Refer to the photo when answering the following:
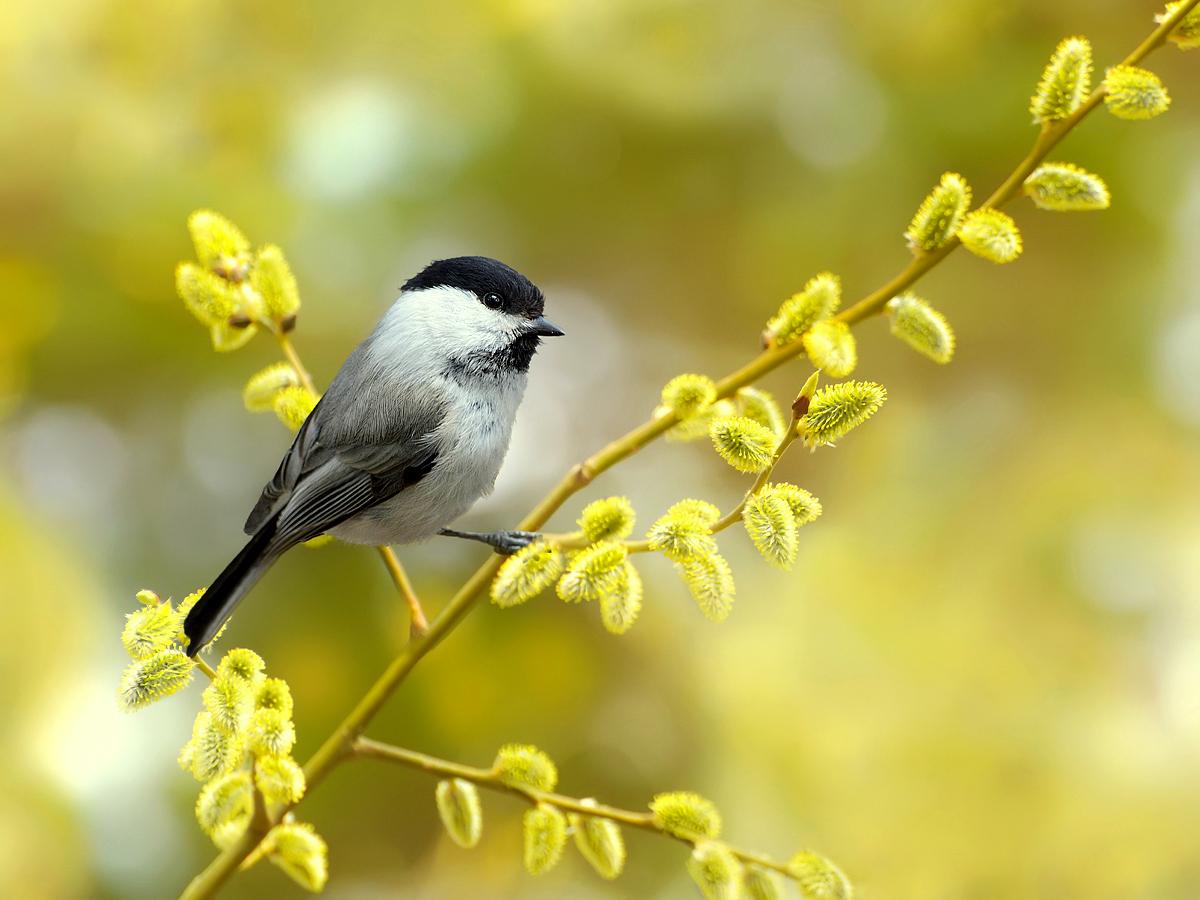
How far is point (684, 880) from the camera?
1670 millimetres

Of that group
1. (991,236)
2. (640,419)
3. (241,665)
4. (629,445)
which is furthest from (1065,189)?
(640,419)

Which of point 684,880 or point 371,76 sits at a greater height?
point 371,76

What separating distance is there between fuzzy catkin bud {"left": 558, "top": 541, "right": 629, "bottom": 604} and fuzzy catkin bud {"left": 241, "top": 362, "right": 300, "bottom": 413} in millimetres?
307

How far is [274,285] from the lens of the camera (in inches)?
32.5

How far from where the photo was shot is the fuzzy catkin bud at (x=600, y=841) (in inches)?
29.2

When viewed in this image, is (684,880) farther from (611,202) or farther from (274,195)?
(274,195)

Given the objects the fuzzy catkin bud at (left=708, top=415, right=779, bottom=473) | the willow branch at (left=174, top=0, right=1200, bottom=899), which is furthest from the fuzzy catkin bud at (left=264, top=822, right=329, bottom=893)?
the fuzzy catkin bud at (left=708, top=415, right=779, bottom=473)

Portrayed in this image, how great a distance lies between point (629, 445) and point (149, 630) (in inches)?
11.8

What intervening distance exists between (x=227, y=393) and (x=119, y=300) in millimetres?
255

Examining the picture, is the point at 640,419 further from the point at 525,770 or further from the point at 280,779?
the point at 280,779

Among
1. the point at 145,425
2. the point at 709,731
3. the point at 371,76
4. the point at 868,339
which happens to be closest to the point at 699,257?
the point at 868,339

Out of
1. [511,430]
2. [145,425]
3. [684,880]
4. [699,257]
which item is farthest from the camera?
[699,257]

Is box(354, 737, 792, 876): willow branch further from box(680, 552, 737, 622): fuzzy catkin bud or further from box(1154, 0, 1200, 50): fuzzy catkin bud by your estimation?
box(1154, 0, 1200, 50): fuzzy catkin bud

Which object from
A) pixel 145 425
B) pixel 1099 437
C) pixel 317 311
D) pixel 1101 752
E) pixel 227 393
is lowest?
pixel 145 425
